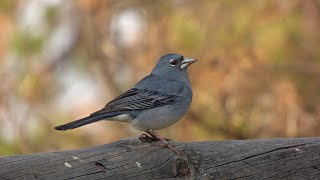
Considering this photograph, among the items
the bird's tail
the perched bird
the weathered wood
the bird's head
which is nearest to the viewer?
the weathered wood

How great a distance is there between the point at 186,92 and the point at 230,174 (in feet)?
5.48

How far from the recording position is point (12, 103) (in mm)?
6121

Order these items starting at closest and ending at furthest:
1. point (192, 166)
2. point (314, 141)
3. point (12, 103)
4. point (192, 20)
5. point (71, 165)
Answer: point (71, 165)
point (192, 166)
point (314, 141)
point (12, 103)
point (192, 20)

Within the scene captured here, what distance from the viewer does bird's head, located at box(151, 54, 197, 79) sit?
5.22 m

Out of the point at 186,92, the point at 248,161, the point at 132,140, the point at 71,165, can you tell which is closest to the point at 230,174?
the point at 248,161

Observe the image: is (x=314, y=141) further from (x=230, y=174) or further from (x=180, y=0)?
(x=180, y=0)

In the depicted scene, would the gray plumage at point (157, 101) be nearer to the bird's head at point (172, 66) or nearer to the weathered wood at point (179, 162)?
the bird's head at point (172, 66)

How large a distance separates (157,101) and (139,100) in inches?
5.8

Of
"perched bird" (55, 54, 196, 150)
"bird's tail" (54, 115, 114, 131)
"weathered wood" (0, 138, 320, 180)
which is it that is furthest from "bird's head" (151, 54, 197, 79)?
"weathered wood" (0, 138, 320, 180)

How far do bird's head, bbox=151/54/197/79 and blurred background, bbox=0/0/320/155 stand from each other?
1113 mm

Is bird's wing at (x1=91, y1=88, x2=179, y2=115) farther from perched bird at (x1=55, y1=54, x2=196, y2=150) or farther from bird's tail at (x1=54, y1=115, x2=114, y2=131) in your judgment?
bird's tail at (x1=54, y1=115, x2=114, y2=131)

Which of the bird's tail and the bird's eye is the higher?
the bird's eye

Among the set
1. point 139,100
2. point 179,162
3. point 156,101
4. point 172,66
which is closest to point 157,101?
point 156,101

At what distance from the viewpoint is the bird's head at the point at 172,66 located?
17.1 ft
